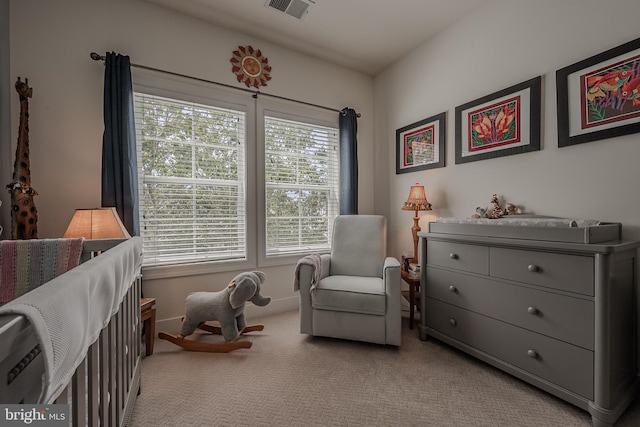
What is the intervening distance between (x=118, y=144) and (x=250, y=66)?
1413 mm

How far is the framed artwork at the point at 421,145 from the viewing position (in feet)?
8.87

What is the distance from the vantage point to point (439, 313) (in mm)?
2109

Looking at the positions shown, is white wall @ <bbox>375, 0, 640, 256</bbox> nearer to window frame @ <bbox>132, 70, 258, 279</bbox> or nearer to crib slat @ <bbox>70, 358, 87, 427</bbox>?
window frame @ <bbox>132, 70, 258, 279</bbox>

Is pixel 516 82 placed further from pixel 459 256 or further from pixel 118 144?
pixel 118 144

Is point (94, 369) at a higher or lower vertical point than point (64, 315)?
lower

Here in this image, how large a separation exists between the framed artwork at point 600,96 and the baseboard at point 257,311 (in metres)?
2.65

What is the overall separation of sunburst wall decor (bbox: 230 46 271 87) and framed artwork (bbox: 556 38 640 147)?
242 cm

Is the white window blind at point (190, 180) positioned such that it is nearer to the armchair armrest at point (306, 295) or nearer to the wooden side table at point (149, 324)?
the wooden side table at point (149, 324)

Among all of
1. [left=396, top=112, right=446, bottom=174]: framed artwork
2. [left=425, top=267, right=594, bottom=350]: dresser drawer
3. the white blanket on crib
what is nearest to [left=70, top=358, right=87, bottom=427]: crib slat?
the white blanket on crib

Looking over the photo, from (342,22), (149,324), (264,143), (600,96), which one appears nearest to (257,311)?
(149,324)

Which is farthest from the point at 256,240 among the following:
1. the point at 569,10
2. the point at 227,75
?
the point at 569,10

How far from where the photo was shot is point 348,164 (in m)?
3.22

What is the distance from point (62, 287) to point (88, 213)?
1595mm

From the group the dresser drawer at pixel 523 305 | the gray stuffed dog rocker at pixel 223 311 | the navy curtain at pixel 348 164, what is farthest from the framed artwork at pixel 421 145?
the gray stuffed dog rocker at pixel 223 311
